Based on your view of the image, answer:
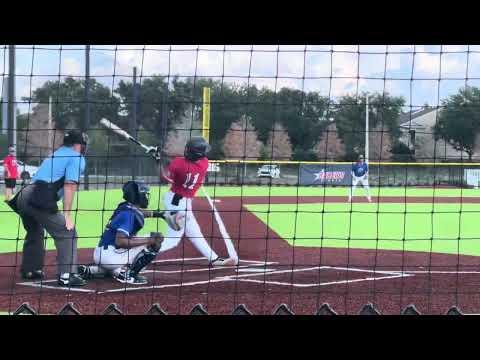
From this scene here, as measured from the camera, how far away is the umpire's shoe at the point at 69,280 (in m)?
6.01

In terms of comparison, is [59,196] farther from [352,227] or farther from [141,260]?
[352,227]

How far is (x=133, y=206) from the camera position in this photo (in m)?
6.42

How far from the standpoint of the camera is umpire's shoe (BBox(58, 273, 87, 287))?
601 centimetres

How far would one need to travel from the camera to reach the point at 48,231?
20.0 ft

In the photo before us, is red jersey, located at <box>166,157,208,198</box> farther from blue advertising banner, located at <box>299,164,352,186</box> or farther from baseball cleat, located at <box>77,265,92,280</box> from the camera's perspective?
blue advertising banner, located at <box>299,164,352,186</box>

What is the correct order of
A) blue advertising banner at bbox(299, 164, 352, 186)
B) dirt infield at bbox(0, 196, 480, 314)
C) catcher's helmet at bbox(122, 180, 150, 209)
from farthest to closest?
blue advertising banner at bbox(299, 164, 352, 186) < catcher's helmet at bbox(122, 180, 150, 209) < dirt infield at bbox(0, 196, 480, 314)

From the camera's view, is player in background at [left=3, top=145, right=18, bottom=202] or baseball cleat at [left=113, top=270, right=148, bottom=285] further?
player in background at [left=3, top=145, right=18, bottom=202]

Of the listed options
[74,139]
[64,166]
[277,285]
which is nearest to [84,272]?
[64,166]

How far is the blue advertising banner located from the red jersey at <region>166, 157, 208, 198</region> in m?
18.3

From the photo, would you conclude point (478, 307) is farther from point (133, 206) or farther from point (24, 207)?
point (24, 207)

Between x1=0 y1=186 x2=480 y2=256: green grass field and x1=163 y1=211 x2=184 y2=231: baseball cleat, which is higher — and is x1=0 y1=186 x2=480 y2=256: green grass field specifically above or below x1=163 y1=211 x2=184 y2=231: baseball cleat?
below

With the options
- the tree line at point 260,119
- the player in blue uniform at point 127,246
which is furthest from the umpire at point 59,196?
the tree line at point 260,119


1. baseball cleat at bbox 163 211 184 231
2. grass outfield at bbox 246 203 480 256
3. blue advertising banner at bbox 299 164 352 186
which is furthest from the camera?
blue advertising banner at bbox 299 164 352 186

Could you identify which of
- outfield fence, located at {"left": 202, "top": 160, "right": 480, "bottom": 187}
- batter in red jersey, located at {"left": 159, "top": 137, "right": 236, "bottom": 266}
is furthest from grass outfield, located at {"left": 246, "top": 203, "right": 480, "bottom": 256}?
outfield fence, located at {"left": 202, "top": 160, "right": 480, "bottom": 187}
